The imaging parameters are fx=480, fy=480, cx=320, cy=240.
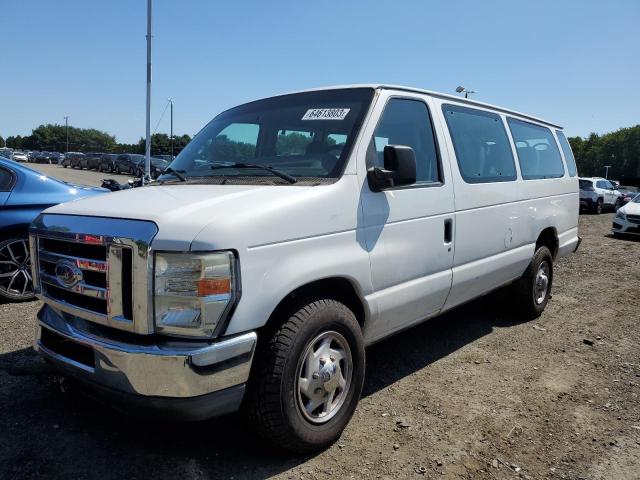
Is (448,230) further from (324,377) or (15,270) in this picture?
(15,270)

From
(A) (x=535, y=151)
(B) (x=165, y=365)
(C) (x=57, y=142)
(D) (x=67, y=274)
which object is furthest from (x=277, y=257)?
(C) (x=57, y=142)

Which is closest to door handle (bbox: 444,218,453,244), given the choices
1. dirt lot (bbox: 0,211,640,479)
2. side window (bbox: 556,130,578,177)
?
dirt lot (bbox: 0,211,640,479)

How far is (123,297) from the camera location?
2.24 metres

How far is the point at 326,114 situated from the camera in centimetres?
323

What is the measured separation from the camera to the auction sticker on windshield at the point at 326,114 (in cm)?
317

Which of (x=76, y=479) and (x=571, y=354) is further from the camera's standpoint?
(x=571, y=354)

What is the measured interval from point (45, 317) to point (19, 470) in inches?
31.3

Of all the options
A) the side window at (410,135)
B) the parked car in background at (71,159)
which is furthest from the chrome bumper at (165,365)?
the parked car in background at (71,159)

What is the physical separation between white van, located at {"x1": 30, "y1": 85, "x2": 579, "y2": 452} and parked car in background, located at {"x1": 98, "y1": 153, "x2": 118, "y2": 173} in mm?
39585

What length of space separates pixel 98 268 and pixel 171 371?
0.64 metres

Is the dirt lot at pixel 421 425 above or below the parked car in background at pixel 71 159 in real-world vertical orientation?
below

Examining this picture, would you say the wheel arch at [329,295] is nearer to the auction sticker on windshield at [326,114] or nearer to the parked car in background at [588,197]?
the auction sticker on windshield at [326,114]

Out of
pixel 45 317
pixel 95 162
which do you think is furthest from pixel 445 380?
Answer: pixel 95 162

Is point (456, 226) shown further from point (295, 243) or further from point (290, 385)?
point (290, 385)
